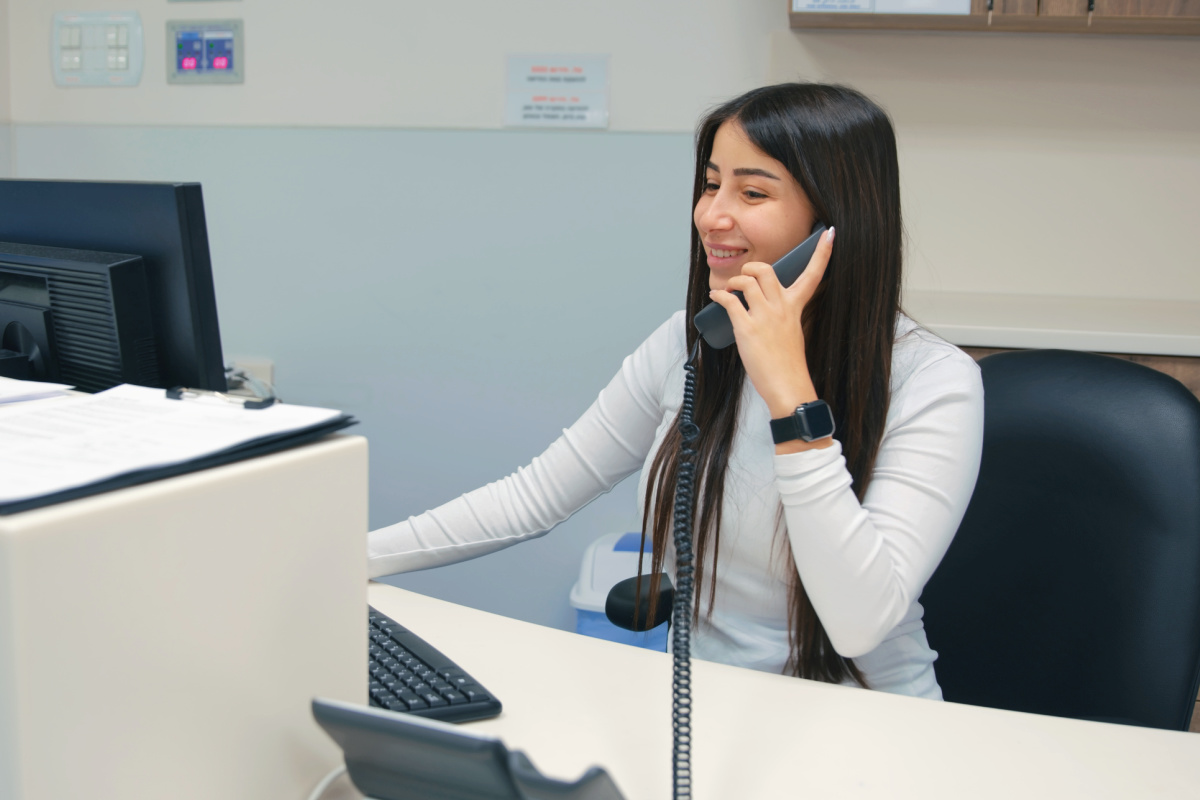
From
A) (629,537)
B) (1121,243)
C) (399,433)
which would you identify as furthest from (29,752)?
(1121,243)

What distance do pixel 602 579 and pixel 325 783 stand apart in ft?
4.53

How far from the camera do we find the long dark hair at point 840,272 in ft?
3.55

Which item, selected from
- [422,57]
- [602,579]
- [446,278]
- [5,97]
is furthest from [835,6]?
[5,97]

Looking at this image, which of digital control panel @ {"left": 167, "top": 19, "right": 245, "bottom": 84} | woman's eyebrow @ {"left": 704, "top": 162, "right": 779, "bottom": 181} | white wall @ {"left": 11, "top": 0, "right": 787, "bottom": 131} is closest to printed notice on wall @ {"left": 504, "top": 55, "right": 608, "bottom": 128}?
white wall @ {"left": 11, "top": 0, "right": 787, "bottom": 131}

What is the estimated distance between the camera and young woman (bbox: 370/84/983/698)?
967mm

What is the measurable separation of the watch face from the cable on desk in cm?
53

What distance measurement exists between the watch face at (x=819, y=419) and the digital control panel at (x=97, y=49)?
208cm

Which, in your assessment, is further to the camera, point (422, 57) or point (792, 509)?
point (422, 57)

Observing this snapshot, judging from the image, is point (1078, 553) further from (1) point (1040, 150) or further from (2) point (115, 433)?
(1) point (1040, 150)

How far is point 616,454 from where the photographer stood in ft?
4.22

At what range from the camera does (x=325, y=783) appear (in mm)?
602

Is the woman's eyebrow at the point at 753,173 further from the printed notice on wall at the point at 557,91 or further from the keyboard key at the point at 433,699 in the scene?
the printed notice on wall at the point at 557,91

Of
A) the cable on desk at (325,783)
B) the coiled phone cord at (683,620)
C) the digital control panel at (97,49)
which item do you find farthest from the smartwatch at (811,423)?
the digital control panel at (97,49)

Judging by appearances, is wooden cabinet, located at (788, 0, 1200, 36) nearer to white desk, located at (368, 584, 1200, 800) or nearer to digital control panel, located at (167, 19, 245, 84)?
digital control panel, located at (167, 19, 245, 84)
